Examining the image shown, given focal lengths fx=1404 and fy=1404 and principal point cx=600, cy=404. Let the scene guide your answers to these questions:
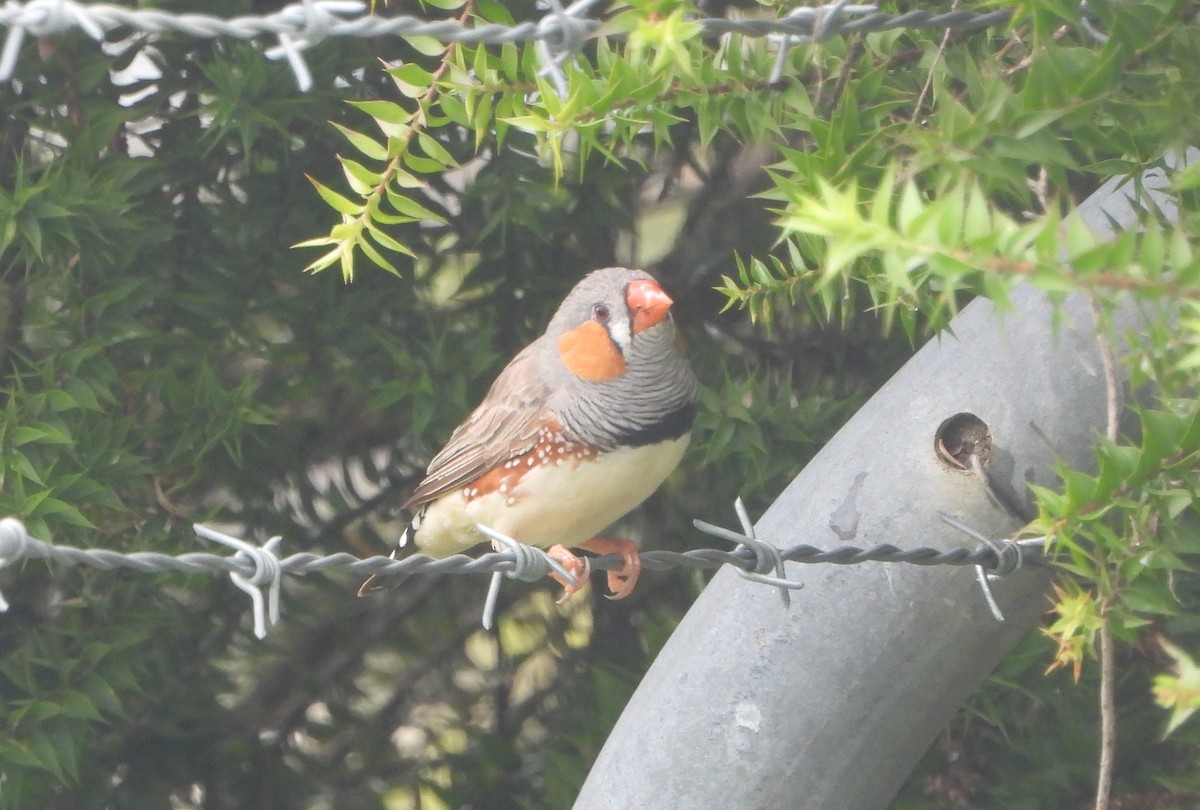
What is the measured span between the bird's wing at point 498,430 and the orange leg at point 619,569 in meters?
0.31

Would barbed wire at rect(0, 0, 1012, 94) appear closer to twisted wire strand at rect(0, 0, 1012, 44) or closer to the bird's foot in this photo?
twisted wire strand at rect(0, 0, 1012, 44)

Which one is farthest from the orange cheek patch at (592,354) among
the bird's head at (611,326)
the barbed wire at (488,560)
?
the barbed wire at (488,560)

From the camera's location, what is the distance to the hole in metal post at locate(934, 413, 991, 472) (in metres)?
2.10

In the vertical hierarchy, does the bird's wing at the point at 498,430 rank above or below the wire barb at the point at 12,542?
below

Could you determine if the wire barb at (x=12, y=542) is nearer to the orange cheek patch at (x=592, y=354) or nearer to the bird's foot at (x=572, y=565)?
the bird's foot at (x=572, y=565)

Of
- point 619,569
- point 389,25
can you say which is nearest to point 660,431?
point 619,569

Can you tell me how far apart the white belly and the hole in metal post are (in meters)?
0.60

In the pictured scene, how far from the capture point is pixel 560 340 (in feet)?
8.89

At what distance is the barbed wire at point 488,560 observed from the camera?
150 cm

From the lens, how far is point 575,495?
2611mm

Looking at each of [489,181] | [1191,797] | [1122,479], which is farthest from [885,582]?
[489,181]

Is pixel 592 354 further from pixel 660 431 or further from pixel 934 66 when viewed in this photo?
pixel 934 66

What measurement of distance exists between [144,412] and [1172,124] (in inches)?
80.2

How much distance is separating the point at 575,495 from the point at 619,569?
0.62 feet
